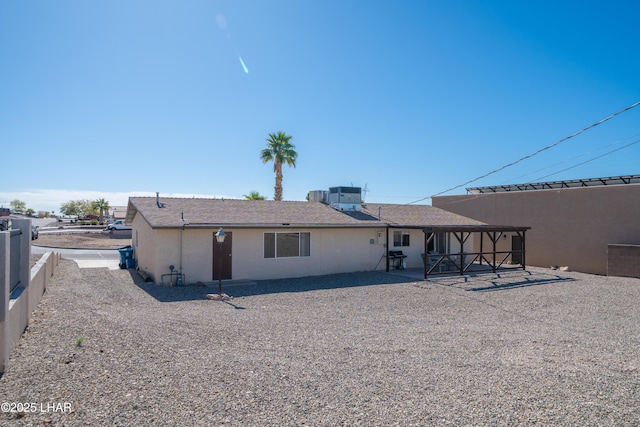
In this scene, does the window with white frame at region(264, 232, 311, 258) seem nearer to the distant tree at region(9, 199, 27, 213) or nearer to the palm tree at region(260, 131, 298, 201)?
the palm tree at region(260, 131, 298, 201)

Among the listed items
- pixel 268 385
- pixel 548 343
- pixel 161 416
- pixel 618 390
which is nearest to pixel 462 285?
pixel 548 343

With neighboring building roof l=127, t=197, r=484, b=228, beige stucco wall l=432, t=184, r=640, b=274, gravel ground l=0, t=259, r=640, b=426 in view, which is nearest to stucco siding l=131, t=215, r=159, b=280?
neighboring building roof l=127, t=197, r=484, b=228

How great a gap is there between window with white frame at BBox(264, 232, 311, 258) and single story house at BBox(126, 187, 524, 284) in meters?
0.04

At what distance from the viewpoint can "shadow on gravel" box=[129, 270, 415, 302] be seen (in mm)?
12352

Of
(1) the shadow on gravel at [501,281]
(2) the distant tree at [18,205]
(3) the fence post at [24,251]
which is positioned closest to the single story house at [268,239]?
(1) the shadow on gravel at [501,281]

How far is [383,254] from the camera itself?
18469 millimetres

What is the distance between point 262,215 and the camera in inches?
648

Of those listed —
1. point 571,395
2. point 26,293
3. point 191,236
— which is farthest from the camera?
point 191,236

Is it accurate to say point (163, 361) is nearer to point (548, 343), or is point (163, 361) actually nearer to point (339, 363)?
point (339, 363)

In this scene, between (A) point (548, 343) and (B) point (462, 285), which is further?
(B) point (462, 285)

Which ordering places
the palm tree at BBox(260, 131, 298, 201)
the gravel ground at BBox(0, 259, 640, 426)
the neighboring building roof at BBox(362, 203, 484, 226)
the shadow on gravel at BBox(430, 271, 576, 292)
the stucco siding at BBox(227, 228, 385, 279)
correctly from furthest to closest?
the palm tree at BBox(260, 131, 298, 201) < the neighboring building roof at BBox(362, 203, 484, 226) < the stucco siding at BBox(227, 228, 385, 279) < the shadow on gravel at BBox(430, 271, 576, 292) < the gravel ground at BBox(0, 259, 640, 426)

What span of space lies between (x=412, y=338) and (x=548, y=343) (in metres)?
2.47

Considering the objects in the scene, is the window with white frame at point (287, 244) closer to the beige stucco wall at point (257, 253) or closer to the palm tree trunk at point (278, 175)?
the beige stucco wall at point (257, 253)

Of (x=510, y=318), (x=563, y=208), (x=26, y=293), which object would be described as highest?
(x=563, y=208)
